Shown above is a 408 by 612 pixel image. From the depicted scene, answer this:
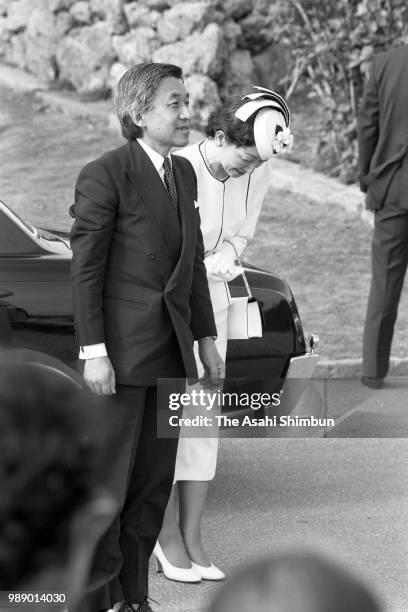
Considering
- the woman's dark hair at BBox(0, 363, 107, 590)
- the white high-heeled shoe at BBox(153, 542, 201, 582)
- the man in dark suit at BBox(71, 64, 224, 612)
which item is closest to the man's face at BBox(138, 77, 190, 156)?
the man in dark suit at BBox(71, 64, 224, 612)

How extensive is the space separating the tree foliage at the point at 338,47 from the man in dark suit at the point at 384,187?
3837mm

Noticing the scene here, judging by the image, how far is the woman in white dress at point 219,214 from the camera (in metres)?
3.95

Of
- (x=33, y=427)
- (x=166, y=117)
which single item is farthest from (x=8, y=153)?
(x=33, y=427)

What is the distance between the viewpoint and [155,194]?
3.45m

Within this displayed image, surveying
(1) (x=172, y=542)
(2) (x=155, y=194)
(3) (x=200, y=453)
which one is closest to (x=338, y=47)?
(3) (x=200, y=453)

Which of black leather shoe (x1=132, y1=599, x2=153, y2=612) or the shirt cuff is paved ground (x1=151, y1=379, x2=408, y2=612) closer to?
black leather shoe (x1=132, y1=599, x2=153, y2=612)

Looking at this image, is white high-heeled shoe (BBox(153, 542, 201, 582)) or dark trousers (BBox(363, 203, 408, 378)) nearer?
white high-heeled shoe (BBox(153, 542, 201, 582))

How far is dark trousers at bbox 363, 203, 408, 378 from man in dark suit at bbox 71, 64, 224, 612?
2.97 m

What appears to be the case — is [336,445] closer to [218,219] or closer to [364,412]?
[364,412]

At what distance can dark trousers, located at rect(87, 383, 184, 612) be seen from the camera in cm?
350

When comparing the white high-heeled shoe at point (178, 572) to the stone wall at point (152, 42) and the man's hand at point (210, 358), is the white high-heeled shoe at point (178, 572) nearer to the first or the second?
the man's hand at point (210, 358)

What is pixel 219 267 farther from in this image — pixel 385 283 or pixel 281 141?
pixel 385 283

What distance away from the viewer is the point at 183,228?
138 inches

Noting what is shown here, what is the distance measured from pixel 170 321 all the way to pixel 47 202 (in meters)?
6.90
